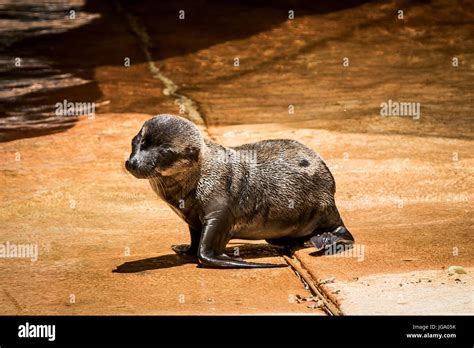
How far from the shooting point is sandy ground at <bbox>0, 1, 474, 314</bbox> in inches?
223

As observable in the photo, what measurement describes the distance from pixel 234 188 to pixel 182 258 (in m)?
0.61

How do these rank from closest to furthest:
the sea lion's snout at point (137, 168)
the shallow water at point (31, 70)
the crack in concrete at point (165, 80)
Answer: the sea lion's snout at point (137, 168) < the crack in concrete at point (165, 80) < the shallow water at point (31, 70)

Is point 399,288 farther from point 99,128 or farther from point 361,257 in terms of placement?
point 99,128

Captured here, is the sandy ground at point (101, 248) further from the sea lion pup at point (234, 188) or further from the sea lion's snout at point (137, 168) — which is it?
the sea lion's snout at point (137, 168)

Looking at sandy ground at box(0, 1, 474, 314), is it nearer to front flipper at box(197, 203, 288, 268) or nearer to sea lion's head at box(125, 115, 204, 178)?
front flipper at box(197, 203, 288, 268)

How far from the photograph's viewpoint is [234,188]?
6.35 meters

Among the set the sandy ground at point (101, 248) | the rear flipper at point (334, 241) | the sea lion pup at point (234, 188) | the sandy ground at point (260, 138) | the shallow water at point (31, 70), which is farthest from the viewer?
the shallow water at point (31, 70)

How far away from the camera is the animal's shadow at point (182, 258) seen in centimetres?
628

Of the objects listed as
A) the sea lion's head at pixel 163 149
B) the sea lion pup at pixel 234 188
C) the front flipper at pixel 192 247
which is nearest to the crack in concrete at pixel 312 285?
the sea lion pup at pixel 234 188

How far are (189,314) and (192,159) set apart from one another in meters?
1.34

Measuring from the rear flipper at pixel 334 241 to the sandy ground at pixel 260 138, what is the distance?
96mm

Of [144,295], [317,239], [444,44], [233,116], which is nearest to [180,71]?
[233,116]

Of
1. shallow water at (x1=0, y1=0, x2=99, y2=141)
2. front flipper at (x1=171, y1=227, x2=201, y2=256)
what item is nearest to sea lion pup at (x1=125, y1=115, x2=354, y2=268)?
front flipper at (x1=171, y1=227, x2=201, y2=256)

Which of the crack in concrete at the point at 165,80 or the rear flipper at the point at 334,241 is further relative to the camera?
the crack in concrete at the point at 165,80
